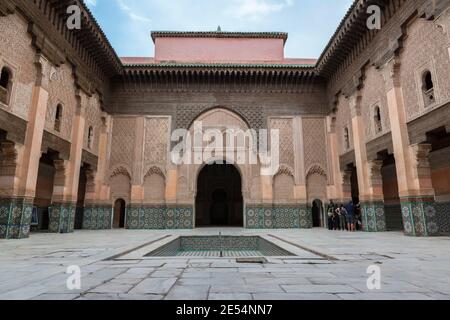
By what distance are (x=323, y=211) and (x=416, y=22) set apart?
6.70 meters

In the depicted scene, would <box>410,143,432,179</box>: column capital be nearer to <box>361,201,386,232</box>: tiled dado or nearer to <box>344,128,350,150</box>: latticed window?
<box>361,201,386,232</box>: tiled dado

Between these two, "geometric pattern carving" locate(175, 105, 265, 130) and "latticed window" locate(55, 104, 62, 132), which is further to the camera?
"geometric pattern carving" locate(175, 105, 265, 130)

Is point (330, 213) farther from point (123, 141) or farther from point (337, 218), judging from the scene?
point (123, 141)

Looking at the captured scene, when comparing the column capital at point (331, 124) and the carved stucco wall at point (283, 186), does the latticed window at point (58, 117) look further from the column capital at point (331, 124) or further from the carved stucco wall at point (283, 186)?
the column capital at point (331, 124)

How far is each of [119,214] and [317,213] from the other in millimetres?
7933

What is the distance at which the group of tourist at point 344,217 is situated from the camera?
30.7 ft

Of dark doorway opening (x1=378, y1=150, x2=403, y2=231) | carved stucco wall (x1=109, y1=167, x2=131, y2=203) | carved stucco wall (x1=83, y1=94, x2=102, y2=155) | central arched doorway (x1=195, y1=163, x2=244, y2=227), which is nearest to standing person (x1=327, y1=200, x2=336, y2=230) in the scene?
dark doorway opening (x1=378, y1=150, x2=403, y2=231)

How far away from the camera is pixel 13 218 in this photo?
6.31m

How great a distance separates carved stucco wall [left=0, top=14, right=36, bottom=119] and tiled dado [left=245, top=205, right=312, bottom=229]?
7472 millimetres

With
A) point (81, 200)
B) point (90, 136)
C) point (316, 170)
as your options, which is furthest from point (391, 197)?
point (81, 200)

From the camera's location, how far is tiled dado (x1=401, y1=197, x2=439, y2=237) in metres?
6.61

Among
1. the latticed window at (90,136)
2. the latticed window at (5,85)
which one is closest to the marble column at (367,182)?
the latticed window at (90,136)

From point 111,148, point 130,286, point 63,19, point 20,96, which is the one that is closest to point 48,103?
point 20,96
